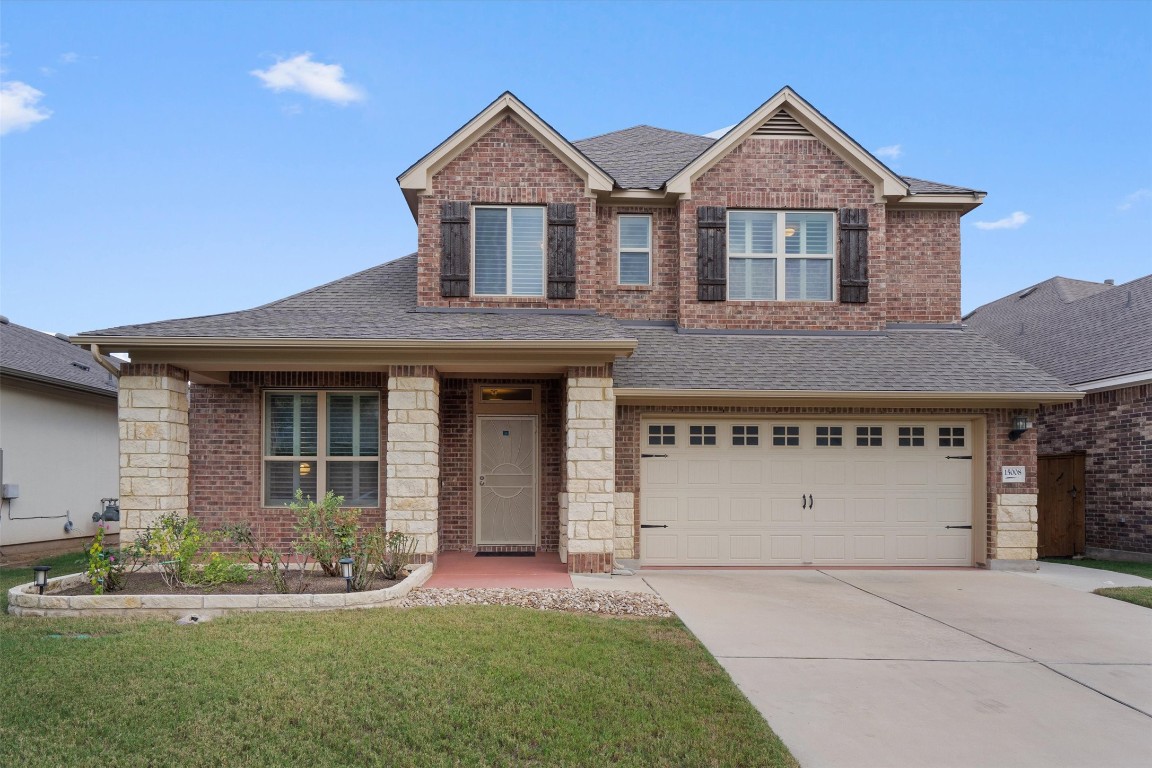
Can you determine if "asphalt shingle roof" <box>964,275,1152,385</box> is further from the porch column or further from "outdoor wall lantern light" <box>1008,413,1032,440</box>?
the porch column

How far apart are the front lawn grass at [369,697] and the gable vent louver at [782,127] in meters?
8.90

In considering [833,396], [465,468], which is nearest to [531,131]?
[465,468]

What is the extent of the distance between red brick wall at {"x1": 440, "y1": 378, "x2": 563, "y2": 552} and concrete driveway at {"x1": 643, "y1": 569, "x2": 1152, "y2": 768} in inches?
105

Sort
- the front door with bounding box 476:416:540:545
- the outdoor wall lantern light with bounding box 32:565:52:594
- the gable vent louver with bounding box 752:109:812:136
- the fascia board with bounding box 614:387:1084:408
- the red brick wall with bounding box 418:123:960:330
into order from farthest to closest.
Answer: the gable vent louver with bounding box 752:109:812:136, the red brick wall with bounding box 418:123:960:330, the front door with bounding box 476:416:540:545, the fascia board with bounding box 614:387:1084:408, the outdoor wall lantern light with bounding box 32:565:52:594

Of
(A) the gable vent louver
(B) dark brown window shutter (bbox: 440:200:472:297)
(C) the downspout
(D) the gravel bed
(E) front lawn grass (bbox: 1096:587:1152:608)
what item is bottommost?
(E) front lawn grass (bbox: 1096:587:1152:608)

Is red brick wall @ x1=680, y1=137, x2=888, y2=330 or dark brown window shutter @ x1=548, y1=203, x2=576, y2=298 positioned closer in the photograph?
dark brown window shutter @ x1=548, y1=203, x2=576, y2=298

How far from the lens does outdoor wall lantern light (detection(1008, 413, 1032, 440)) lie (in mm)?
11625

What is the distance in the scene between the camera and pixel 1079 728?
5219 mm

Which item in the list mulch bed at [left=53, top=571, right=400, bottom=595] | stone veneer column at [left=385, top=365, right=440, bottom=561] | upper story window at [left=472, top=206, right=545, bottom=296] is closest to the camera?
mulch bed at [left=53, top=571, right=400, bottom=595]

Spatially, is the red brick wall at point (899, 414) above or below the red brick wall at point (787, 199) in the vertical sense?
below

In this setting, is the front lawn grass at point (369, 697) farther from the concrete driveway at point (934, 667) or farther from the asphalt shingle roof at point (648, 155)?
the asphalt shingle roof at point (648, 155)

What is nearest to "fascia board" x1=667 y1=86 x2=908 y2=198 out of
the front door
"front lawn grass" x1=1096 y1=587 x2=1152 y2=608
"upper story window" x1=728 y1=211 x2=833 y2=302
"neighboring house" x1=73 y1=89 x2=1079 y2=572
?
"neighboring house" x1=73 y1=89 x2=1079 y2=572

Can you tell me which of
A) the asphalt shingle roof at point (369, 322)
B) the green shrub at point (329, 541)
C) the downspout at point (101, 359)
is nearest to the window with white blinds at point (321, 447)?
the asphalt shingle roof at point (369, 322)

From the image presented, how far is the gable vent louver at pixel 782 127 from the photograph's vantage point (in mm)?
12930
